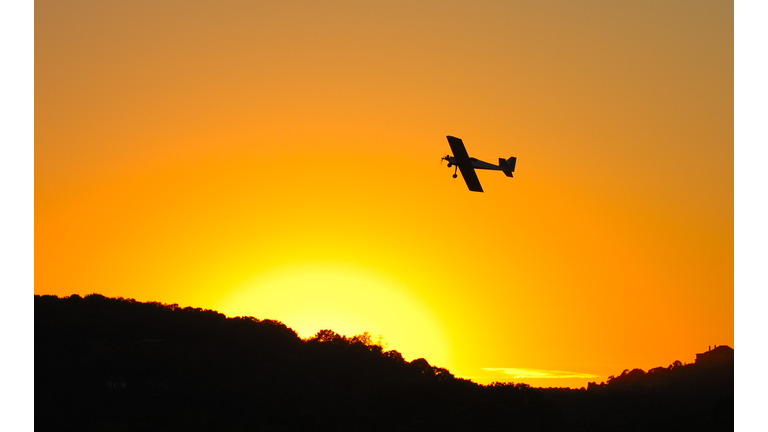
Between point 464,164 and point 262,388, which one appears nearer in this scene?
point 464,164

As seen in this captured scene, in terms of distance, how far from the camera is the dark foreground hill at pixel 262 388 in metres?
59.1

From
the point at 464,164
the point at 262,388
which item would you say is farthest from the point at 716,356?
the point at 464,164

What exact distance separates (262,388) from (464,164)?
33.2 meters

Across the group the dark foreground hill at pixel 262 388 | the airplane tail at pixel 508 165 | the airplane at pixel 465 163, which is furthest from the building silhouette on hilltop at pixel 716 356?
the airplane at pixel 465 163

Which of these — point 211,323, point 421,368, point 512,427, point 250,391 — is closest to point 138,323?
point 211,323

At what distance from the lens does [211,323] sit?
8675cm

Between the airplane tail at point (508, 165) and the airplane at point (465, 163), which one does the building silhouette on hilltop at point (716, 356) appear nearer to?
the airplane tail at point (508, 165)

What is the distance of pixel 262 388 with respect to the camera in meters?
67.6

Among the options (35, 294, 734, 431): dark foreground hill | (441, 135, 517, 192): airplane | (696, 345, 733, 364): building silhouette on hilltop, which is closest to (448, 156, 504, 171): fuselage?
(441, 135, 517, 192): airplane

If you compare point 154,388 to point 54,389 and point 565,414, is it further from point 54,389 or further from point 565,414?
point 565,414

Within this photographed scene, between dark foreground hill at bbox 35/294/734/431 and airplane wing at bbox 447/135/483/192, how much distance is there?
22.2 meters

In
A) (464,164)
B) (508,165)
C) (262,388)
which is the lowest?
(262,388)

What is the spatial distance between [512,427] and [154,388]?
30.9m

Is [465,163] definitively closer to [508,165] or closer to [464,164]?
[464,164]
